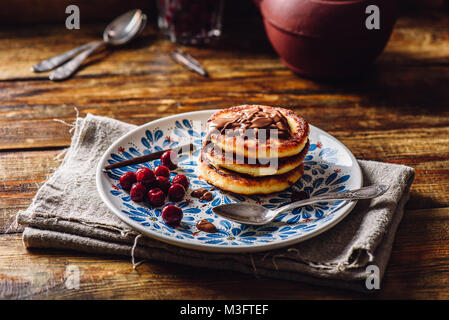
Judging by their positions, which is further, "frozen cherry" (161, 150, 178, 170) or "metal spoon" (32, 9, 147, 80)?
"metal spoon" (32, 9, 147, 80)

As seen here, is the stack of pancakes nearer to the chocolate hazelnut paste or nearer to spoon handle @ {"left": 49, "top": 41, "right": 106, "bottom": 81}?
the chocolate hazelnut paste

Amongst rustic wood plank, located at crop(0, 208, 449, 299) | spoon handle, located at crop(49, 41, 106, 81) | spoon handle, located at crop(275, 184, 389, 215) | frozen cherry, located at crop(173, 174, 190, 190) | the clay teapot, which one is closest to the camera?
rustic wood plank, located at crop(0, 208, 449, 299)

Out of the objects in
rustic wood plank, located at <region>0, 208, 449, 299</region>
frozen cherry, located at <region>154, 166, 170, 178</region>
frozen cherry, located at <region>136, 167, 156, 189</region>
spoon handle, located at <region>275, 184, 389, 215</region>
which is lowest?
rustic wood plank, located at <region>0, 208, 449, 299</region>

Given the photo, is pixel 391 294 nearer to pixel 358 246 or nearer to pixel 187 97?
pixel 358 246

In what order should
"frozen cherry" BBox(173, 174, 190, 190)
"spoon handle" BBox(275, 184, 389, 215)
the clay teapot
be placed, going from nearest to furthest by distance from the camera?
"spoon handle" BBox(275, 184, 389, 215), "frozen cherry" BBox(173, 174, 190, 190), the clay teapot

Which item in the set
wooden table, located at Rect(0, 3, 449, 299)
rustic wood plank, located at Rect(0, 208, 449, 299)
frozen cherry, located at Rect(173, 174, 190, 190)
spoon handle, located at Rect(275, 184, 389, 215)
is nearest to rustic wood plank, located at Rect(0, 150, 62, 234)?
wooden table, located at Rect(0, 3, 449, 299)

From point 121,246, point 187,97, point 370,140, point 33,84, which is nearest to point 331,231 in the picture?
point 121,246
